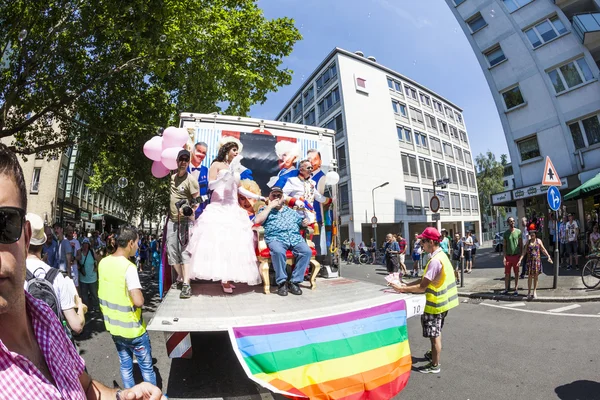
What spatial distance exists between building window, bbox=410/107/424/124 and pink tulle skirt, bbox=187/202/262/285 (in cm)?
3830

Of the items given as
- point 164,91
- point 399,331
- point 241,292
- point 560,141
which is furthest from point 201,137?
point 560,141

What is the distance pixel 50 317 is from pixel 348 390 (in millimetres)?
2031

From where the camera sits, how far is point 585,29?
15.3 meters

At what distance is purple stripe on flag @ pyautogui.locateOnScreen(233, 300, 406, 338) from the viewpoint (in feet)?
8.00

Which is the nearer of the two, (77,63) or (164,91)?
(77,63)

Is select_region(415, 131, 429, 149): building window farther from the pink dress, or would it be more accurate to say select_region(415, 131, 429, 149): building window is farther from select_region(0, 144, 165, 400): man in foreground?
select_region(0, 144, 165, 400): man in foreground

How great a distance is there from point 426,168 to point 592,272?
32.3m

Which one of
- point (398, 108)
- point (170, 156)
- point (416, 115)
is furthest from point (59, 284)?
point (416, 115)

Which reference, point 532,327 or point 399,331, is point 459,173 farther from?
point 399,331

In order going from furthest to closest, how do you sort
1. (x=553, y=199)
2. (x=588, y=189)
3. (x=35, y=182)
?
(x=35, y=182) → (x=588, y=189) → (x=553, y=199)

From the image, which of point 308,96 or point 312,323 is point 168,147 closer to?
point 312,323

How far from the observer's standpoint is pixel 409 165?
3722 centimetres

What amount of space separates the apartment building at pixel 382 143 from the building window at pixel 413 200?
0.11 metres

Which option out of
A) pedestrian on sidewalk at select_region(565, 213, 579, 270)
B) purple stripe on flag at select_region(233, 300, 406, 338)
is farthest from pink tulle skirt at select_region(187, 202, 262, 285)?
pedestrian on sidewalk at select_region(565, 213, 579, 270)
